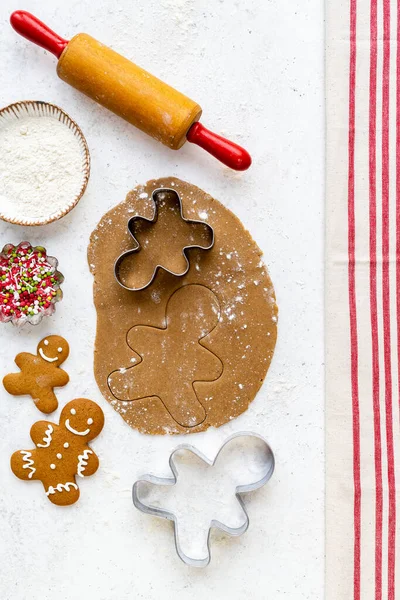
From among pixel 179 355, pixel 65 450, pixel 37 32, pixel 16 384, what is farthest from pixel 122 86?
pixel 65 450

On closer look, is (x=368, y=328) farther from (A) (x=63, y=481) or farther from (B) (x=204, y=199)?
(A) (x=63, y=481)

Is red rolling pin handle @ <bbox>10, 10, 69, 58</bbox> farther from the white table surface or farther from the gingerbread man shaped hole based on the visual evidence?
the gingerbread man shaped hole

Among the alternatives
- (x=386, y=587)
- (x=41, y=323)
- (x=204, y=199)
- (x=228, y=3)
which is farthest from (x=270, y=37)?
(x=386, y=587)

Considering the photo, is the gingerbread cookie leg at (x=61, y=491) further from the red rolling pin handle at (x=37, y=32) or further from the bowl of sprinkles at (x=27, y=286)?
the red rolling pin handle at (x=37, y=32)

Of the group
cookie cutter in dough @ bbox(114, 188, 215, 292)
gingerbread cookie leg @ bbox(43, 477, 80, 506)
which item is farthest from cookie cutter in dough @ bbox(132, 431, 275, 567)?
cookie cutter in dough @ bbox(114, 188, 215, 292)

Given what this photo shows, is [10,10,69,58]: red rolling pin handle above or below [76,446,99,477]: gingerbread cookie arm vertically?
above

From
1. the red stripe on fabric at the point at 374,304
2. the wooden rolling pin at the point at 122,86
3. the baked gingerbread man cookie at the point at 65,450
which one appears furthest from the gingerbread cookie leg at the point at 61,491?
the wooden rolling pin at the point at 122,86
